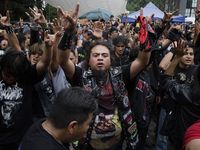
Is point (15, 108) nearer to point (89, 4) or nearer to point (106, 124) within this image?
point (106, 124)

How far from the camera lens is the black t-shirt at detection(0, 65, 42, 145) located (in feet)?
6.93

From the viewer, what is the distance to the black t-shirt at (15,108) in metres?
2.11

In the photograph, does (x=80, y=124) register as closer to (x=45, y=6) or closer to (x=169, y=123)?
(x=169, y=123)

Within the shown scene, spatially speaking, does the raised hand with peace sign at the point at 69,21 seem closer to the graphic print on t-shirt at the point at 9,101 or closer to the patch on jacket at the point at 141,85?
the graphic print on t-shirt at the point at 9,101

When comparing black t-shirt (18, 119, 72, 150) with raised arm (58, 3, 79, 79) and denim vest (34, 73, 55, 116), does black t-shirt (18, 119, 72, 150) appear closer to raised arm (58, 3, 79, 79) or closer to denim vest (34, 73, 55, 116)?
raised arm (58, 3, 79, 79)

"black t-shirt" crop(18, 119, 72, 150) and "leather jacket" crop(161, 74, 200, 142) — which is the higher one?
"black t-shirt" crop(18, 119, 72, 150)

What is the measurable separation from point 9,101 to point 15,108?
0.33ft

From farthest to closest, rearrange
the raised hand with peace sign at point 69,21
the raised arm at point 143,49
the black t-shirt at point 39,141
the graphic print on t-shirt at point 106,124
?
the graphic print on t-shirt at point 106,124 < the raised arm at point 143,49 < the raised hand with peace sign at point 69,21 < the black t-shirt at point 39,141

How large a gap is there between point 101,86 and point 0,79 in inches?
44.1

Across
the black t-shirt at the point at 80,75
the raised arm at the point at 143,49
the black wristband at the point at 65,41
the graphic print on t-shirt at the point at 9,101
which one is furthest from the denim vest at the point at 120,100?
the graphic print on t-shirt at the point at 9,101

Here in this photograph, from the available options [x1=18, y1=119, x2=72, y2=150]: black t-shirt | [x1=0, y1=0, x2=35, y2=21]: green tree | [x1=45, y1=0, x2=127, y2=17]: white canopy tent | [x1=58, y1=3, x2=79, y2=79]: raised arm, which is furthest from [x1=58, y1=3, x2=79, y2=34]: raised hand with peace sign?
[x1=0, y1=0, x2=35, y2=21]: green tree

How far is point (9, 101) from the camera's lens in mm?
2129

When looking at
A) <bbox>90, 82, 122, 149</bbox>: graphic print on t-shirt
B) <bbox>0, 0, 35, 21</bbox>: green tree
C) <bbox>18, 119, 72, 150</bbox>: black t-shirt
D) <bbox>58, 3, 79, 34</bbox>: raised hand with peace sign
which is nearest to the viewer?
<bbox>18, 119, 72, 150</bbox>: black t-shirt

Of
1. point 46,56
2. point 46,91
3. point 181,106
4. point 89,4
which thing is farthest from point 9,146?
point 89,4
